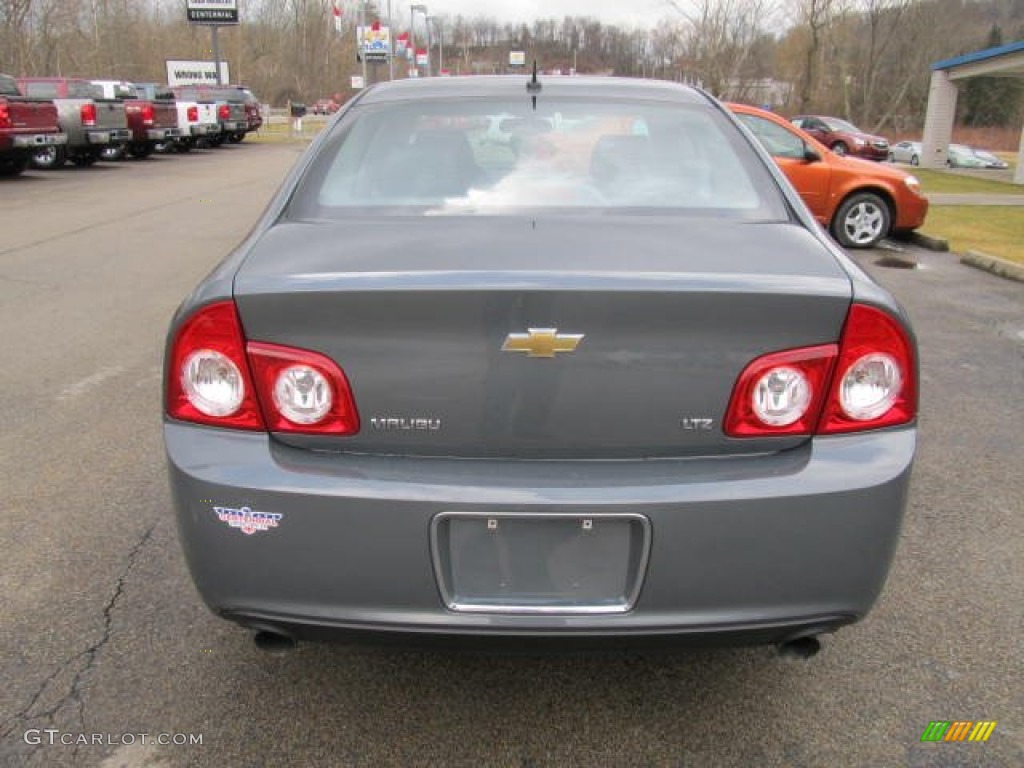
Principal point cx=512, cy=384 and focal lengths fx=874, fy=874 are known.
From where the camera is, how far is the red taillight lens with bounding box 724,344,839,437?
190cm

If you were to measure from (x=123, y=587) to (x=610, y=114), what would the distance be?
7.38ft

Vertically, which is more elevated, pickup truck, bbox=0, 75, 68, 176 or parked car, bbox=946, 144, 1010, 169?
pickup truck, bbox=0, 75, 68, 176

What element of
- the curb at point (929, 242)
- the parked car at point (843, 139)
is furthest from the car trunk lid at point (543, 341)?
the parked car at point (843, 139)

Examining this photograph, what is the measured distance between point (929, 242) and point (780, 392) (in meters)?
10.5

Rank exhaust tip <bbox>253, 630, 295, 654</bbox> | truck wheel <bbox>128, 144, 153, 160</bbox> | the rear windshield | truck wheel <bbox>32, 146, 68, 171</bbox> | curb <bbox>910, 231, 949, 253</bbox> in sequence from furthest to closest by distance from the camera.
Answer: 1. truck wheel <bbox>128, 144, 153, 160</bbox>
2. truck wheel <bbox>32, 146, 68, 171</bbox>
3. curb <bbox>910, 231, 949, 253</bbox>
4. the rear windshield
5. exhaust tip <bbox>253, 630, 295, 654</bbox>

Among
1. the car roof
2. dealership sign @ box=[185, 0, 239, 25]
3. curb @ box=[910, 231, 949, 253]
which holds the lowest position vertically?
curb @ box=[910, 231, 949, 253]

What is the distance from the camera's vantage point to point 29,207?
511 inches

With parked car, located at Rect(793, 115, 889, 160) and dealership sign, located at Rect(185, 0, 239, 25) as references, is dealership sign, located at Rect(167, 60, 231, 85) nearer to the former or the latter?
dealership sign, located at Rect(185, 0, 239, 25)

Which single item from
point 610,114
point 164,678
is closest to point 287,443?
point 164,678

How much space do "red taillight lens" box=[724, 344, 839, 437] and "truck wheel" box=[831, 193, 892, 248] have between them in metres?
9.41

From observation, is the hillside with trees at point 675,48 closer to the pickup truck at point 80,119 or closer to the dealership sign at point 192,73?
the dealership sign at point 192,73

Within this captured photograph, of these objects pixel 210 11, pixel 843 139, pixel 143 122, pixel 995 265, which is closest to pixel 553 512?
pixel 995 265

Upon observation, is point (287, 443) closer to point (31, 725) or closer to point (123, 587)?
point (31, 725)

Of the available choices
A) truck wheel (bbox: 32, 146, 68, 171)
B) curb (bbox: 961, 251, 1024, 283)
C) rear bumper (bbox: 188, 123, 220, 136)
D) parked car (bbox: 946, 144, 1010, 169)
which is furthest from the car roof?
parked car (bbox: 946, 144, 1010, 169)
